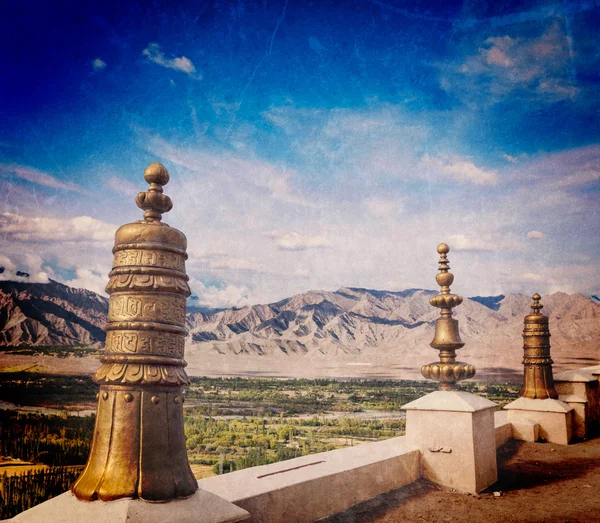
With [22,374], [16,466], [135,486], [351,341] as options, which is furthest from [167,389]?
[351,341]

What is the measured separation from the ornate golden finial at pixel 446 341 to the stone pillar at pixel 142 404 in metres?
3.54

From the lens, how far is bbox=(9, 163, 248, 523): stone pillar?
1.70 meters

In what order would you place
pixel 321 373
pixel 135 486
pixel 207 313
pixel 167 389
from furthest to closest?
pixel 207 313, pixel 321 373, pixel 167 389, pixel 135 486

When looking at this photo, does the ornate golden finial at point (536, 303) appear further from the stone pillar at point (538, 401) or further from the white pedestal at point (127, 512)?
the white pedestal at point (127, 512)

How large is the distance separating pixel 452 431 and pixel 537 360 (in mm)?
3668

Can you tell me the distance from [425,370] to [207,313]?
225ft

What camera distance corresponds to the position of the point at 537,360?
7.30 metres

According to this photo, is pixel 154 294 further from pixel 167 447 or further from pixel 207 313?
pixel 207 313

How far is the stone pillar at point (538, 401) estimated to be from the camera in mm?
6922

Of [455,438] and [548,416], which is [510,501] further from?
[548,416]

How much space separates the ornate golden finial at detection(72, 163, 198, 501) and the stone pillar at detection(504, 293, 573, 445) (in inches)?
264

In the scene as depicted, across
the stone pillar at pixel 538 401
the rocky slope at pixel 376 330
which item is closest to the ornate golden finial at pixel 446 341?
the stone pillar at pixel 538 401

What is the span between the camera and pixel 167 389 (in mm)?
1861

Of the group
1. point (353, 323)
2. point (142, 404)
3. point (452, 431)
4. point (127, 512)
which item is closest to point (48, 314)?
point (452, 431)
